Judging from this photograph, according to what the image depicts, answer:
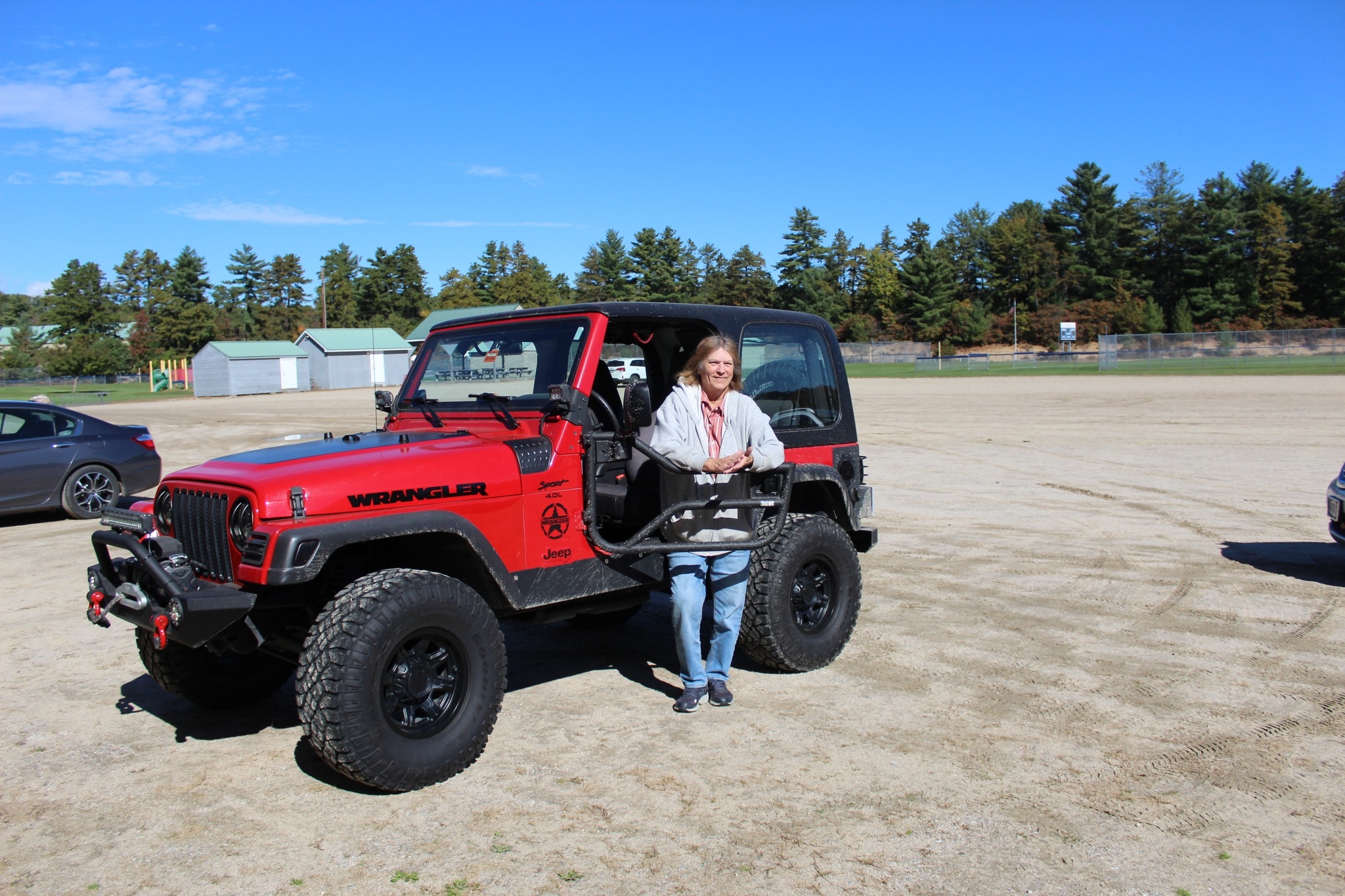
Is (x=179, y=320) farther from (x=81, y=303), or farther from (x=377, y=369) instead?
(x=377, y=369)

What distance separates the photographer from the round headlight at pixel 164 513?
14.9ft

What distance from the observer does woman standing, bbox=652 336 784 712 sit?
4.79 meters

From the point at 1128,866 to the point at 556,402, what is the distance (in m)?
3.02

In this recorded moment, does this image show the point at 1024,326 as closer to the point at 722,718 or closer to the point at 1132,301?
the point at 1132,301

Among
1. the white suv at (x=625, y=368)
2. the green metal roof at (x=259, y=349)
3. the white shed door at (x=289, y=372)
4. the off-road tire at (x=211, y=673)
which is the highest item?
the green metal roof at (x=259, y=349)

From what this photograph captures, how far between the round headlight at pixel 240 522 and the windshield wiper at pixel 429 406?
142 centimetres

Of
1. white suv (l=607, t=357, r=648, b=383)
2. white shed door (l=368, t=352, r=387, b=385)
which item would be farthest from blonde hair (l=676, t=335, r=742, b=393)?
white shed door (l=368, t=352, r=387, b=385)

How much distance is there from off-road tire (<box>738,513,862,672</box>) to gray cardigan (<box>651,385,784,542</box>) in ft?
1.35

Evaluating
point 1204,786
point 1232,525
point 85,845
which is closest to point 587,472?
point 85,845

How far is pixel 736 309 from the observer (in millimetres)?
5773

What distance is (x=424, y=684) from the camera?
412cm

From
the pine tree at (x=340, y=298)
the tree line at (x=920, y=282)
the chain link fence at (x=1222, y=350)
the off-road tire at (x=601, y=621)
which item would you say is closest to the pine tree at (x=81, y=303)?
the tree line at (x=920, y=282)

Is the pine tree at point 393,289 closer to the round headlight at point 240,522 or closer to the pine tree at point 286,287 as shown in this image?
the pine tree at point 286,287

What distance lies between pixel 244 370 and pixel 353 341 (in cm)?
932
